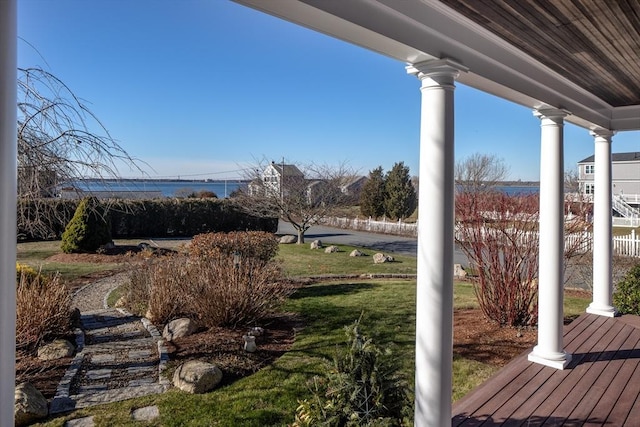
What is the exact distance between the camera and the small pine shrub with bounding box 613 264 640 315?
5.44 metres

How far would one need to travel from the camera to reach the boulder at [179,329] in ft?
15.9

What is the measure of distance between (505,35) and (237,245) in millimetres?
5576

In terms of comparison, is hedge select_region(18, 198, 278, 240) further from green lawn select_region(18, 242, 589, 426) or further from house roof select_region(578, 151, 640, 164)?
house roof select_region(578, 151, 640, 164)

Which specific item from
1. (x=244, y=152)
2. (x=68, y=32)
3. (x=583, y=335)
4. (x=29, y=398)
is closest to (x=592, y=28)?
(x=583, y=335)

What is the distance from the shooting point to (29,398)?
3.24 meters

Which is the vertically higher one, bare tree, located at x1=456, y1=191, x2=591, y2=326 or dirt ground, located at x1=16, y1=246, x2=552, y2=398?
bare tree, located at x1=456, y1=191, x2=591, y2=326

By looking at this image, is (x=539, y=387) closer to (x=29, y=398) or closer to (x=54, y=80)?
(x=29, y=398)

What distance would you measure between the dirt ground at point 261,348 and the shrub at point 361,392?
5.76 feet

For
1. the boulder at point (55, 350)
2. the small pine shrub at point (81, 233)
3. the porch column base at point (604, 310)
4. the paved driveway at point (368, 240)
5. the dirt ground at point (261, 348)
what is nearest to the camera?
the dirt ground at point (261, 348)

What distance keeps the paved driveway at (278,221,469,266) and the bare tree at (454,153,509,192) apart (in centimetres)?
524

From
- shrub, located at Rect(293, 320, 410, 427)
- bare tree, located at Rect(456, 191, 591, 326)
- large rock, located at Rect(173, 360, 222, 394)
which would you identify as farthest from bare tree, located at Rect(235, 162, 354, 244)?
shrub, located at Rect(293, 320, 410, 427)

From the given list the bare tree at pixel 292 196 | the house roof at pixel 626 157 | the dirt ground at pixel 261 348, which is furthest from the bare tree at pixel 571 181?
the dirt ground at pixel 261 348

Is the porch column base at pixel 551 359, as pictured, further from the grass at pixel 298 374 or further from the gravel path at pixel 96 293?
the gravel path at pixel 96 293

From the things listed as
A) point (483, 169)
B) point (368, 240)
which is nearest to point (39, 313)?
point (368, 240)
